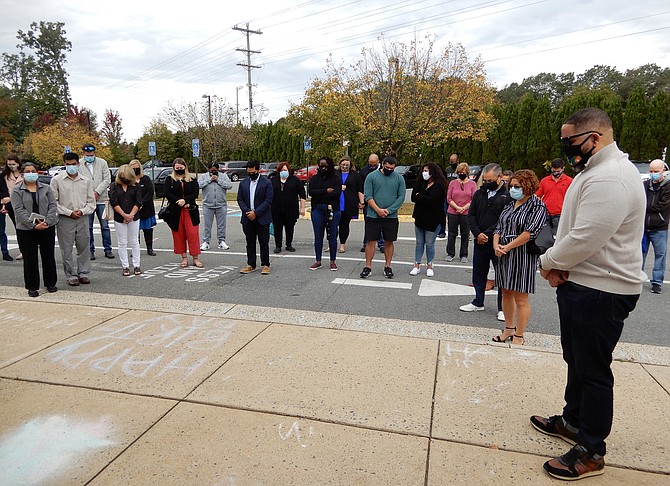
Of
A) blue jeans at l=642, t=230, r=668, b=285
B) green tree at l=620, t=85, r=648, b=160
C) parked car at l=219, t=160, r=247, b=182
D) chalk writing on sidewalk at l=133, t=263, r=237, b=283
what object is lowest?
chalk writing on sidewalk at l=133, t=263, r=237, b=283

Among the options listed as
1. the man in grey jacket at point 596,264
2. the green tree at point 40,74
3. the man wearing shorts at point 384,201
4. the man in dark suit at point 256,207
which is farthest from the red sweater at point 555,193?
the green tree at point 40,74

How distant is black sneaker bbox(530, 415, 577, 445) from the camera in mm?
2932

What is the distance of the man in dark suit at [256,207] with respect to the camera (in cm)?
740

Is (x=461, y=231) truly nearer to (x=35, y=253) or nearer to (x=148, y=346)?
(x=148, y=346)

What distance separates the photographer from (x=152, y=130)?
160ft

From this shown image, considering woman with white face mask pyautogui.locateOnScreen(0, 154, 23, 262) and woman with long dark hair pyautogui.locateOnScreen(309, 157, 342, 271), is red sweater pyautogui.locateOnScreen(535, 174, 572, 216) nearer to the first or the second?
woman with long dark hair pyautogui.locateOnScreen(309, 157, 342, 271)

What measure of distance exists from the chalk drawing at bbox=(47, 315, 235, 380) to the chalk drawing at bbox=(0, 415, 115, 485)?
72cm

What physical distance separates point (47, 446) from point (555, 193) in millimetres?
7305

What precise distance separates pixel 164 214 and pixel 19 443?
5.43 m

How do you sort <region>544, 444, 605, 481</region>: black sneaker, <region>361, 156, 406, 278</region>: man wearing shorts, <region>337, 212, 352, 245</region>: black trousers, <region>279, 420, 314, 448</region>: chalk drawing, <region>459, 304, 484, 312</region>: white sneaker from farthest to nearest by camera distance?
1. <region>337, 212, 352, 245</region>: black trousers
2. <region>361, 156, 406, 278</region>: man wearing shorts
3. <region>459, 304, 484, 312</region>: white sneaker
4. <region>279, 420, 314, 448</region>: chalk drawing
5. <region>544, 444, 605, 481</region>: black sneaker

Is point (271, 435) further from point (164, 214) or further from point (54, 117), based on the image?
point (54, 117)

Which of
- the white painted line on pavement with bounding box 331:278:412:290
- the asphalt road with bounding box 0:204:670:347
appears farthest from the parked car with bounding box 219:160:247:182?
the white painted line on pavement with bounding box 331:278:412:290

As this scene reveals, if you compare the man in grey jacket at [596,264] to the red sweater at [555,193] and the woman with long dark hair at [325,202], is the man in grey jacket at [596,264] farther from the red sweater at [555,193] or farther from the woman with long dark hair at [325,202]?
the woman with long dark hair at [325,202]

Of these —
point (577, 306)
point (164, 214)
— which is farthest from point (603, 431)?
point (164, 214)
